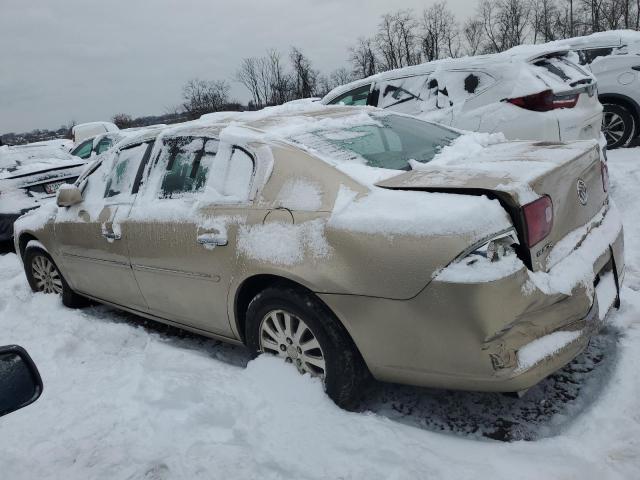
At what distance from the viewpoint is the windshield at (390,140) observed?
9.24ft

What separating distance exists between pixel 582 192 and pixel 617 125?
5.73 metres

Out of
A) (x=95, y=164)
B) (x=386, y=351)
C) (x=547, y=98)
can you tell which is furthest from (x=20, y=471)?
(x=547, y=98)

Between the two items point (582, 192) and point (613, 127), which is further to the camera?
point (613, 127)

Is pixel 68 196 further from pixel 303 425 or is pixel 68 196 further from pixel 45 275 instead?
pixel 303 425

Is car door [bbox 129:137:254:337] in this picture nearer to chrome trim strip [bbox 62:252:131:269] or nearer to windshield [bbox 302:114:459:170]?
chrome trim strip [bbox 62:252:131:269]

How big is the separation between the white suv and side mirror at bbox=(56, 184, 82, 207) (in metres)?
6.24

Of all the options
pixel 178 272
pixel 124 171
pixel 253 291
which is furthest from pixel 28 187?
pixel 253 291

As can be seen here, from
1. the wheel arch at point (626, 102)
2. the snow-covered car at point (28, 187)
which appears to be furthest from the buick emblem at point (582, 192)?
the snow-covered car at point (28, 187)

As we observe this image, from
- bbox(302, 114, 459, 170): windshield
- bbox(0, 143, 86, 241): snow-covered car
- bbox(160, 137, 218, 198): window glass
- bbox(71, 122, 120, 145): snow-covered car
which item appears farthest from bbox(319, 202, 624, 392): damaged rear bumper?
bbox(71, 122, 120, 145): snow-covered car

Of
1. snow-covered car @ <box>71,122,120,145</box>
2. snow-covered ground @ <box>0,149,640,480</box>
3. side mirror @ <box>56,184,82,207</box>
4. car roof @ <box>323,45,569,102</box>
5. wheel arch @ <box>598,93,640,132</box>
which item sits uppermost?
snow-covered car @ <box>71,122,120,145</box>

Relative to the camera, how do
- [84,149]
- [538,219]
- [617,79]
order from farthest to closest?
[84,149] → [617,79] → [538,219]

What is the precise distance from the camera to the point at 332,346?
2.42 metres

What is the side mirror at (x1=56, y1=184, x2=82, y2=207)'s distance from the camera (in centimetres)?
393

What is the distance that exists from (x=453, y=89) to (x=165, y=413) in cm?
486
